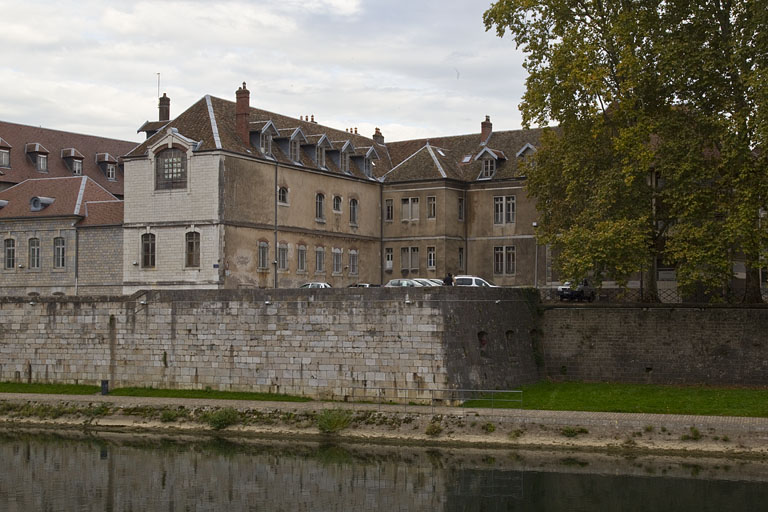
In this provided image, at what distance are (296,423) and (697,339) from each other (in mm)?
15016

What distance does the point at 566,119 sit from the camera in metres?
41.8

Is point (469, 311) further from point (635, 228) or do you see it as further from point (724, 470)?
point (724, 470)

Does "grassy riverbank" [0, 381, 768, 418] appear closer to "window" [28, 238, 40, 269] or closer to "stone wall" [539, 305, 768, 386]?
"stone wall" [539, 305, 768, 386]

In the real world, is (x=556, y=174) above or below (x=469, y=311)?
above

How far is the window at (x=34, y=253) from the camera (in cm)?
5712

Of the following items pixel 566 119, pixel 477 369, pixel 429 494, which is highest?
pixel 566 119

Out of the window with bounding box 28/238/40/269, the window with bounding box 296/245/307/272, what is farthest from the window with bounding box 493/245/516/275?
the window with bounding box 28/238/40/269

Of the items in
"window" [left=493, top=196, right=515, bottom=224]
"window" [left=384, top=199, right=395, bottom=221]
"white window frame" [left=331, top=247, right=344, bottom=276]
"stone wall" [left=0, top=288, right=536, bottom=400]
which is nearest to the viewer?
"stone wall" [left=0, top=288, right=536, bottom=400]

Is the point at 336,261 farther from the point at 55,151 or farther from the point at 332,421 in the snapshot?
the point at 332,421

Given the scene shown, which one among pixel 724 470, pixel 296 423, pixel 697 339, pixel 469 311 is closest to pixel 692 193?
pixel 697 339

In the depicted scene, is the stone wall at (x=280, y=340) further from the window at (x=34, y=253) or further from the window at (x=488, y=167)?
the window at (x=488, y=167)

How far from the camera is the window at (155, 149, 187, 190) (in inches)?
2052

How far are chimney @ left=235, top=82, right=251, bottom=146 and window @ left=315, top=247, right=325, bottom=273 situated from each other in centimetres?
740

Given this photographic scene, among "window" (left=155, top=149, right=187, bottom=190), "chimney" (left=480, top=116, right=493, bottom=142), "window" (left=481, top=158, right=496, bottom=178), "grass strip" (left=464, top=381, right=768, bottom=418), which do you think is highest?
"chimney" (left=480, top=116, right=493, bottom=142)
